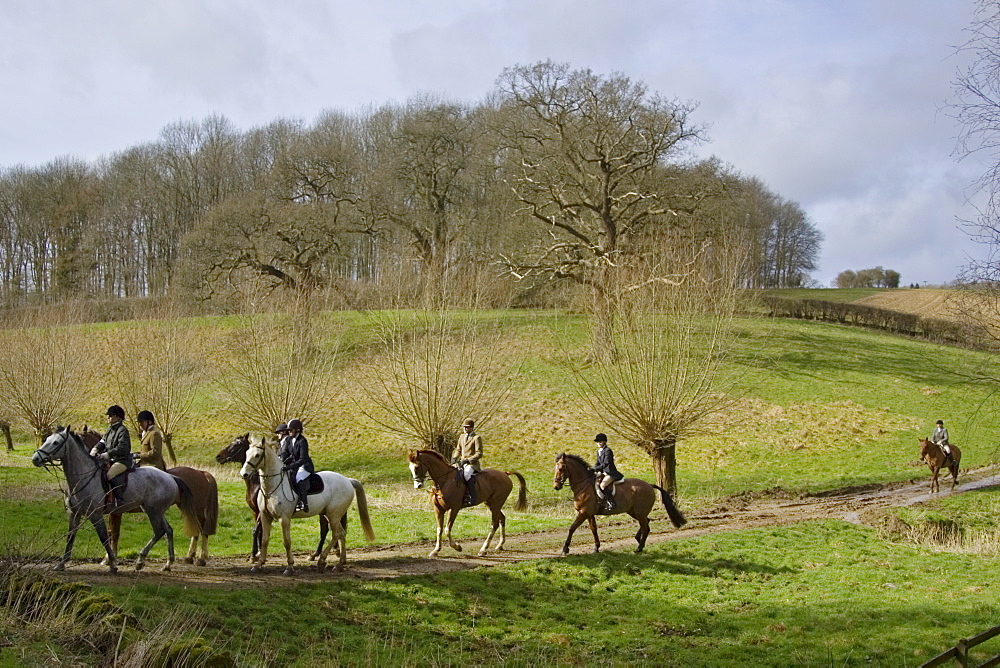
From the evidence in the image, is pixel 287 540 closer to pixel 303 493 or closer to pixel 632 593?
pixel 303 493

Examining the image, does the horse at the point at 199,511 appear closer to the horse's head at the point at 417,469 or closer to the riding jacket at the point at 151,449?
the riding jacket at the point at 151,449

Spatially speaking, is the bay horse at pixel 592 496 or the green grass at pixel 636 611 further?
the bay horse at pixel 592 496

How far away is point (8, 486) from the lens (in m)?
22.7

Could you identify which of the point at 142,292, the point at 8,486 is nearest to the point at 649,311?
the point at 8,486

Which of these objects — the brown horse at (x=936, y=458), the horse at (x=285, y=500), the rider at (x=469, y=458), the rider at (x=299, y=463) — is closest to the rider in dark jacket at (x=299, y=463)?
the rider at (x=299, y=463)

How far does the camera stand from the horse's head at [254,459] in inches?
531

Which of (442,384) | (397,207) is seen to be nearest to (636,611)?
(442,384)

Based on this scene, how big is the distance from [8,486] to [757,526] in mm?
20606

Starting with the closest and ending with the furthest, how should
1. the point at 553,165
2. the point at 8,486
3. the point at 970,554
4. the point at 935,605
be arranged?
the point at 935,605, the point at 970,554, the point at 8,486, the point at 553,165

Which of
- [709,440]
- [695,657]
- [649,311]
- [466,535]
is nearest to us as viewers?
[695,657]

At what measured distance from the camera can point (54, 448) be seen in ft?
40.4

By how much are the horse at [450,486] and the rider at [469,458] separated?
4.5 inches

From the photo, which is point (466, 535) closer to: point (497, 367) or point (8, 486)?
point (497, 367)

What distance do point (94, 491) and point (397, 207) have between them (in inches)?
1725
